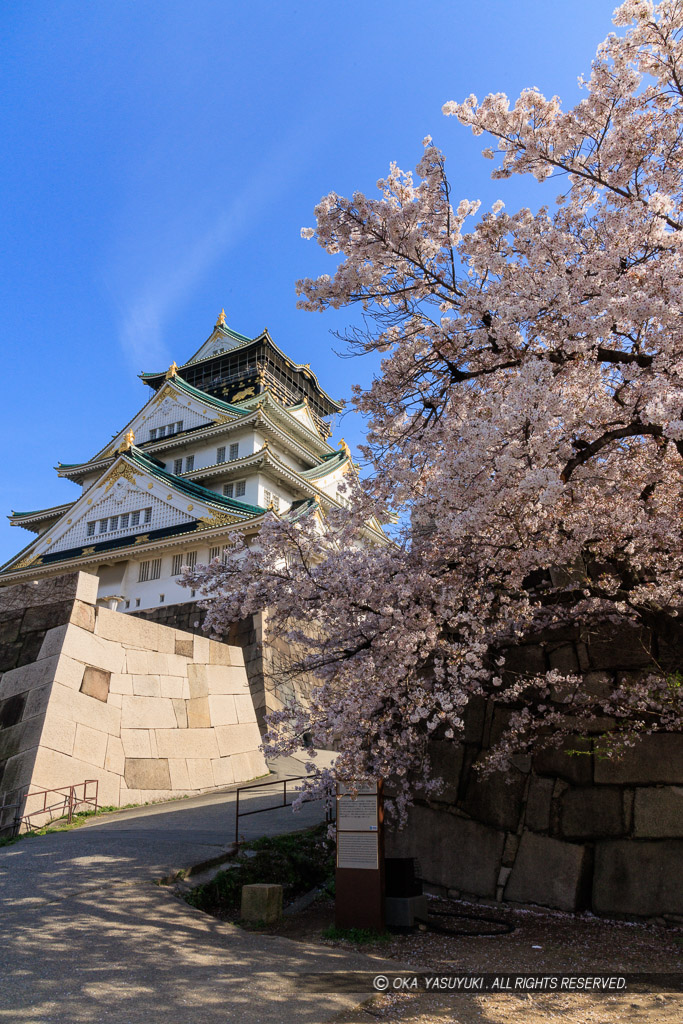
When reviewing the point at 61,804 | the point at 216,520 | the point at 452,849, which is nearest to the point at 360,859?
the point at 452,849

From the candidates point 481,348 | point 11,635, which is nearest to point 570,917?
point 481,348

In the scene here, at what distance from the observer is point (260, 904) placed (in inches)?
246

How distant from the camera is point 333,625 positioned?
752 cm

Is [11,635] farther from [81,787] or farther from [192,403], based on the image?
[192,403]

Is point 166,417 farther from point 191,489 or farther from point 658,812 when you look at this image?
point 658,812

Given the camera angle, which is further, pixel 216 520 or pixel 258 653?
pixel 216 520

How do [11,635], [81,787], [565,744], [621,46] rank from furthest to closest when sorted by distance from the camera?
1. [11,635]
2. [81,787]
3. [565,744]
4. [621,46]

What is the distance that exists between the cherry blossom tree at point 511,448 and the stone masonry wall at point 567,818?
0.26 meters

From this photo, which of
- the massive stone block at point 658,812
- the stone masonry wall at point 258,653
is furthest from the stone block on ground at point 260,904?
the stone masonry wall at point 258,653

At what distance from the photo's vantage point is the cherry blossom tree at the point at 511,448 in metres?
5.73

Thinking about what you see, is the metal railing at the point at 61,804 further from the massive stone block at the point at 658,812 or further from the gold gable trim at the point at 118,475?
the gold gable trim at the point at 118,475

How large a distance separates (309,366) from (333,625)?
31996mm

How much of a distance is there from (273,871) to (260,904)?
1301mm

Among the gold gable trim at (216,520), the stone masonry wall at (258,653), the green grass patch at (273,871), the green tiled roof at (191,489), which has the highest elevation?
the green tiled roof at (191,489)
